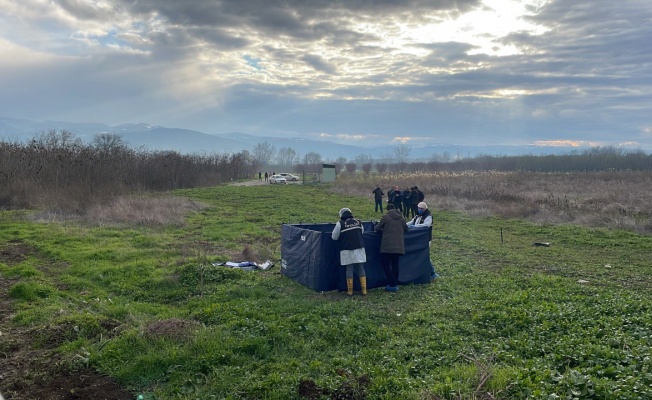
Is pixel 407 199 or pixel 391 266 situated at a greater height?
pixel 407 199

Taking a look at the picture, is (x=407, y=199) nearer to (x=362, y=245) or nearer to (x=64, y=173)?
(x=362, y=245)

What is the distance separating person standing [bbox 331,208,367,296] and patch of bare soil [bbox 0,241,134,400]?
16.8ft

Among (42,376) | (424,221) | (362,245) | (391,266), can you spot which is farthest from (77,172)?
(42,376)

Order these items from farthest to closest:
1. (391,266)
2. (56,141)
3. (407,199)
Answer: (56,141), (407,199), (391,266)

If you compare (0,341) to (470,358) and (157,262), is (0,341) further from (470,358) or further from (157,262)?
(470,358)

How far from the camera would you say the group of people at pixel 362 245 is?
31.7ft

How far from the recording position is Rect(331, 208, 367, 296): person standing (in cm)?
962

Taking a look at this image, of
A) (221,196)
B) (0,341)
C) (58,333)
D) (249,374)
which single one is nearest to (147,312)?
(58,333)

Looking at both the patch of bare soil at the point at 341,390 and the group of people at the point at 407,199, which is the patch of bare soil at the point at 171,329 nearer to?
the patch of bare soil at the point at 341,390

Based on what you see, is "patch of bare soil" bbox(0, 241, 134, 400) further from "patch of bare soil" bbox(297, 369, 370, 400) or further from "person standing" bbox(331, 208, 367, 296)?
"person standing" bbox(331, 208, 367, 296)

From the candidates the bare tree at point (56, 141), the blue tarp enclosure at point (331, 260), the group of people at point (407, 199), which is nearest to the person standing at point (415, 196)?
the group of people at point (407, 199)

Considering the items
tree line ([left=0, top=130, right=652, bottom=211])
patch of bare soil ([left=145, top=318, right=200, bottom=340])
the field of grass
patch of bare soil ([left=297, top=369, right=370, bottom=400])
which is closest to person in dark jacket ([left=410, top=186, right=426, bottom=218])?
the field of grass

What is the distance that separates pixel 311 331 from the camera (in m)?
7.04

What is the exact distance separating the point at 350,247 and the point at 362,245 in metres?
0.27
